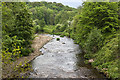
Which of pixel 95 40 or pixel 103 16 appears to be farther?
pixel 103 16

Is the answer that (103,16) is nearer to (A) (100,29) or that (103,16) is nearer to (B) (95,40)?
(A) (100,29)

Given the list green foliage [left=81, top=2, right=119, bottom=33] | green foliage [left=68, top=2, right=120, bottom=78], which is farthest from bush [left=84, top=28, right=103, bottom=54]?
green foliage [left=81, top=2, right=119, bottom=33]

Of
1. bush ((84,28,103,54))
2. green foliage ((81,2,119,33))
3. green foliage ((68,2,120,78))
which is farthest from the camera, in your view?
green foliage ((81,2,119,33))

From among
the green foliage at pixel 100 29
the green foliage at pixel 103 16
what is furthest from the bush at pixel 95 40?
the green foliage at pixel 103 16

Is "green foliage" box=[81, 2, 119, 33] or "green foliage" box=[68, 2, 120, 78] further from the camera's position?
"green foliage" box=[81, 2, 119, 33]

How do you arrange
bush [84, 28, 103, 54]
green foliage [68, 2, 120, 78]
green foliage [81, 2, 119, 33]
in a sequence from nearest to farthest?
green foliage [68, 2, 120, 78] < bush [84, 28, 103, 54] < green foliage [81, 2, 119, 33]

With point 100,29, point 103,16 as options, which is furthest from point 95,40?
point 103,16

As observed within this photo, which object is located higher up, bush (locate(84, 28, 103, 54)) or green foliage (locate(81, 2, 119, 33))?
green foliage (locate(81, 2, 119, 33))

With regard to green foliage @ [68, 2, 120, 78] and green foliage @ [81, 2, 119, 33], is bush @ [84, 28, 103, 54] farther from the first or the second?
green foliage @ [81, 2, 119, 33]

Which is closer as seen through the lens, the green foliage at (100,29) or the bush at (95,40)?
the green foliage at (100,29)

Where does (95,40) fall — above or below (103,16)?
below

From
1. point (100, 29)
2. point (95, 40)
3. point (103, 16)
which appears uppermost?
point (103, 16)

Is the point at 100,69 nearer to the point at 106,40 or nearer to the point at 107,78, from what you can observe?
the point at 107,78

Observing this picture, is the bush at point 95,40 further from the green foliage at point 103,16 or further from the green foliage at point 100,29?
the green foliage at point 103,16
